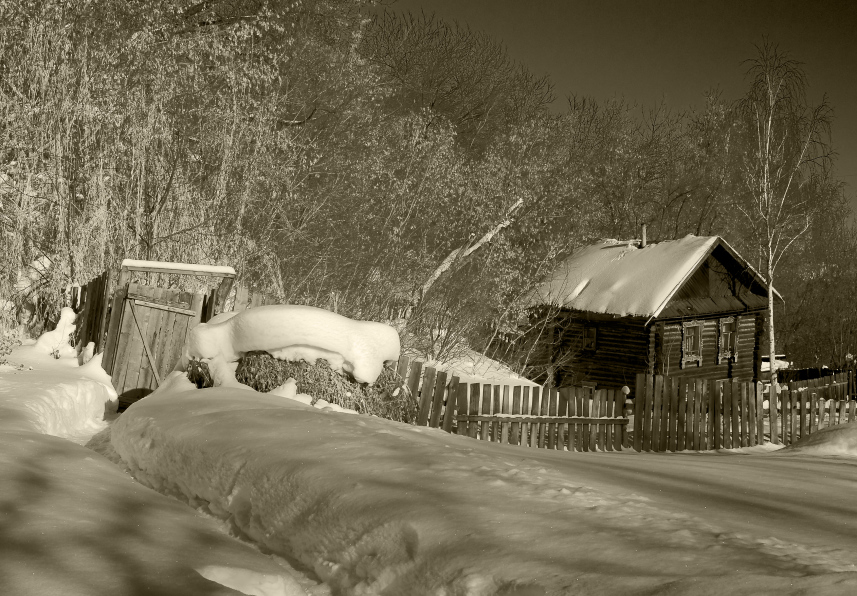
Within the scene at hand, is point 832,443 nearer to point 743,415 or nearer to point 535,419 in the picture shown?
point 743,415

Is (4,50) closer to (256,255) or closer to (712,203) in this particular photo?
(256,255)

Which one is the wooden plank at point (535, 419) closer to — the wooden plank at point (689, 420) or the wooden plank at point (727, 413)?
the wooden plank at point (689, 420)

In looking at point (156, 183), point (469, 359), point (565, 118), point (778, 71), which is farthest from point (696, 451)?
point (565, 118)

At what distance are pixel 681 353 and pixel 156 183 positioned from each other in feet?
57.5

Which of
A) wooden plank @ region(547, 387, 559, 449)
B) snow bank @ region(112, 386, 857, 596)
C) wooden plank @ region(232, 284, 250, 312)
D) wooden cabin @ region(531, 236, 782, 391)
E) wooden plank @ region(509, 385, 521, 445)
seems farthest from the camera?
wooden cabin @ region(531, 236, 782, 391)

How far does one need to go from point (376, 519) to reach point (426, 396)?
20.2ft

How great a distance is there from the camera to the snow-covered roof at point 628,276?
74.9 feet

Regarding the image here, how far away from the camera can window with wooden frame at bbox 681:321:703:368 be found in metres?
24.9

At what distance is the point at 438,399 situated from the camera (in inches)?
384

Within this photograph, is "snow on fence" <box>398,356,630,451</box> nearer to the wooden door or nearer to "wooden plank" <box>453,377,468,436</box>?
"wooden plank" <box>453,377,468,436</box>

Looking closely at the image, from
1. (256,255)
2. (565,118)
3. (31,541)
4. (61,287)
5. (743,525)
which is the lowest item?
(31,541)

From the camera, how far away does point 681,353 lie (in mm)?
24859

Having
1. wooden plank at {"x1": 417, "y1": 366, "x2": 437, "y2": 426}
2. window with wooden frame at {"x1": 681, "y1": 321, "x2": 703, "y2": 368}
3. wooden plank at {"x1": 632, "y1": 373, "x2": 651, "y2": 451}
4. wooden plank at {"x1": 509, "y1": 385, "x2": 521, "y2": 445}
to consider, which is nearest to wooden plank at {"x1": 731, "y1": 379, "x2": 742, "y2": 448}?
wooden plank at {"x1": 632, "y1": 373, "x2": 651, "y2": 451}

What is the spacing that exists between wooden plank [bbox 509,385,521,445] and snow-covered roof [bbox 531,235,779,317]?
12.5 m
